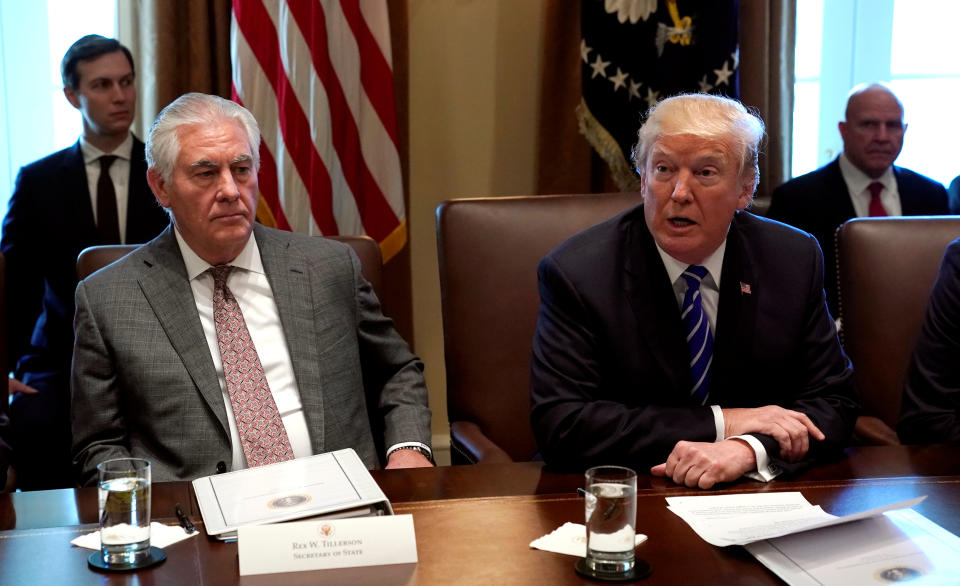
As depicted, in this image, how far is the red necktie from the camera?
3752mm

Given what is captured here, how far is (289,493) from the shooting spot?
5.03 feet

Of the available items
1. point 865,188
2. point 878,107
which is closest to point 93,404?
point 865,188

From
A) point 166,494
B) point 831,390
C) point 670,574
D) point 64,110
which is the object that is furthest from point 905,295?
point 64,110

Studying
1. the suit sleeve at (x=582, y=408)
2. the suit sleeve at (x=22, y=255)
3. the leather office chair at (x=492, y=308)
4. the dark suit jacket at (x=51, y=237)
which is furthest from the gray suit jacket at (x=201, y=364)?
the suit sleeve at (x=22, y=255)

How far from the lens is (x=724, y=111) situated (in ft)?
6.93

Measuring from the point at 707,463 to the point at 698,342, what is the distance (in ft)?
1.51

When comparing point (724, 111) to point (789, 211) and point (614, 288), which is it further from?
point (789, 211)

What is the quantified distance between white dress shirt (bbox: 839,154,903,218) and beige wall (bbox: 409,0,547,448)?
1194mm

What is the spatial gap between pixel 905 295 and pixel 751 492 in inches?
42.1

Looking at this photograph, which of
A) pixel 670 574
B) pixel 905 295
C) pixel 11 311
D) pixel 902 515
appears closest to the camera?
pixel 670 574

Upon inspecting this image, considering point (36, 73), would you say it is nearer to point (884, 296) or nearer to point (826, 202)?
point (826, 202)

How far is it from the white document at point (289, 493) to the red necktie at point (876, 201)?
2.68 m

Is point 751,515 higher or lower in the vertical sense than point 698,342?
lower

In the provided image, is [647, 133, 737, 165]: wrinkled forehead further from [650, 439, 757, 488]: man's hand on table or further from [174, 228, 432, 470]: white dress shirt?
[174, 228, 432, 470]: white dress shirt
